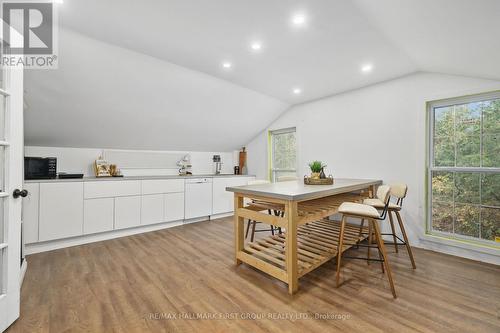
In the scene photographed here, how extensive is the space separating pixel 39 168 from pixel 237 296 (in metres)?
3.13

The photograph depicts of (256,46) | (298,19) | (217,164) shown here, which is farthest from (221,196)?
(298,19)

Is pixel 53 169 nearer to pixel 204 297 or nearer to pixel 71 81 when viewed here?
pixel 71 81

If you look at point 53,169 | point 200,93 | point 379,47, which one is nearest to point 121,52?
point 200,93

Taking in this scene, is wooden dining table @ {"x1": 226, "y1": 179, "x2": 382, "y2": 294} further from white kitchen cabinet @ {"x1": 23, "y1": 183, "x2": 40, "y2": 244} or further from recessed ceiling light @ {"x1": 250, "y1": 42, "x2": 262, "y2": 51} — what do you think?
white kitchen cabinet @ {"x1": 23, "y1": 183, "x2": 40, "y2": 244}

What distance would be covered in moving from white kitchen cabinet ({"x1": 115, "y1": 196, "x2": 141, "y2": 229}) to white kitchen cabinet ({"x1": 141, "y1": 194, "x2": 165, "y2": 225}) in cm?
8

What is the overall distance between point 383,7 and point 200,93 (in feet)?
8.33

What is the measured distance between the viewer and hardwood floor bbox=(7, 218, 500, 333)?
1.52 meters

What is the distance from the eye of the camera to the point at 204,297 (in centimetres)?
184

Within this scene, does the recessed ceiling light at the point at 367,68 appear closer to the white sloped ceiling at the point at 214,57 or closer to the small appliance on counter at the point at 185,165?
the white sloped ceiling at the point at 214,57

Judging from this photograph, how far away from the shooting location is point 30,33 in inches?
84.6

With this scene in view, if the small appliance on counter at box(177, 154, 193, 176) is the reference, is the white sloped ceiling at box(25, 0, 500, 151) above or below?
above

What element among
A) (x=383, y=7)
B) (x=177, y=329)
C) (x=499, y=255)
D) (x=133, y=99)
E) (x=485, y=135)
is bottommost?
(x=177, y=329)

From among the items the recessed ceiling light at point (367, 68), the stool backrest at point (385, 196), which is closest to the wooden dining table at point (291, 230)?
the stool backrest at point (385, 196)

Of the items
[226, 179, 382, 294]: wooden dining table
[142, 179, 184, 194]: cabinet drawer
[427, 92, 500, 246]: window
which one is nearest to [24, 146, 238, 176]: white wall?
[142, 179, 184, 194]: cabinet drawer
